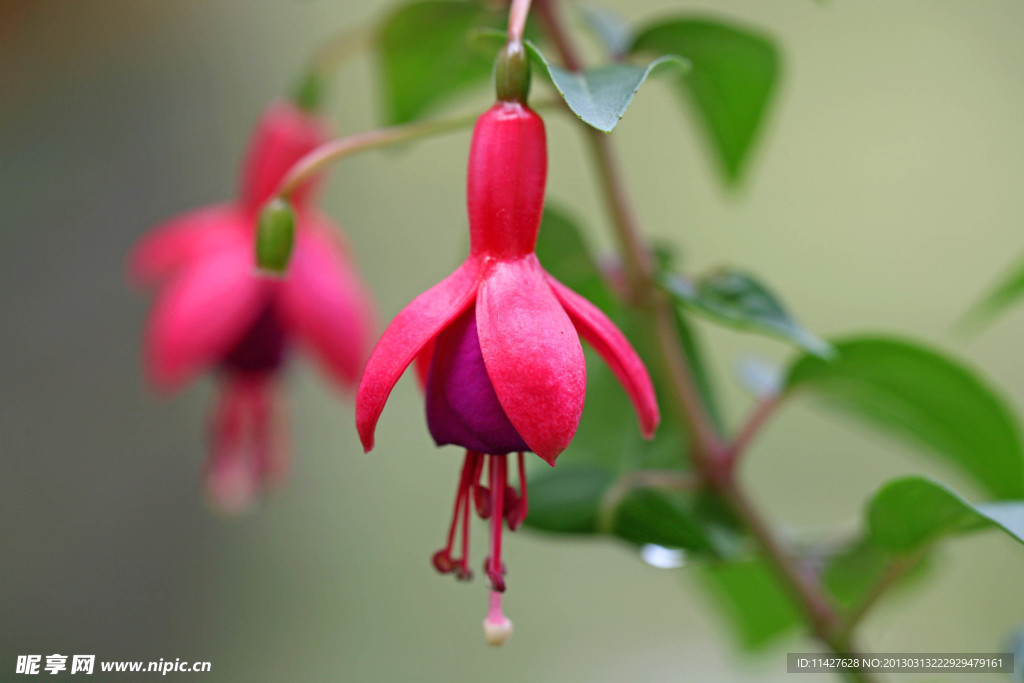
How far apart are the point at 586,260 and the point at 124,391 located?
1520 millimetres

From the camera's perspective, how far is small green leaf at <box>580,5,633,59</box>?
1.71 ft

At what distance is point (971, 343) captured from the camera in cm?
193

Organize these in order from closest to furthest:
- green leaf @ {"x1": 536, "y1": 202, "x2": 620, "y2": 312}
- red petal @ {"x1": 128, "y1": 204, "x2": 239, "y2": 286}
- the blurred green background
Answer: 1. green leaf @ {"x1": 536, "y1": 202, "x2": 620, "y2": 312}
2. red petal @ {"x1": 128, "y1": 204, "x2": 239, "y2": 286}
3. the blurred green background

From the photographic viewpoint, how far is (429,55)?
566 mm

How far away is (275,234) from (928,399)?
1.21 feet

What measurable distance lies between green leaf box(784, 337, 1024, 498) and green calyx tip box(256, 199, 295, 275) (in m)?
0.29

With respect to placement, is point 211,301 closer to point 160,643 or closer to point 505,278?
point 505,278

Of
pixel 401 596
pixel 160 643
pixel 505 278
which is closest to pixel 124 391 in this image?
pixel 160 643

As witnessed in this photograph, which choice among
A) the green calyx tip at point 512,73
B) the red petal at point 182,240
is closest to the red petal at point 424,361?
the green calyx tip at point 512,73

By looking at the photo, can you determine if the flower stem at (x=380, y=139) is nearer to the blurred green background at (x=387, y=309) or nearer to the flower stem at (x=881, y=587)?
the flower stem at (x=881, y=587)

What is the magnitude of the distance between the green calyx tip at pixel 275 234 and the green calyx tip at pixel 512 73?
132 millimetres

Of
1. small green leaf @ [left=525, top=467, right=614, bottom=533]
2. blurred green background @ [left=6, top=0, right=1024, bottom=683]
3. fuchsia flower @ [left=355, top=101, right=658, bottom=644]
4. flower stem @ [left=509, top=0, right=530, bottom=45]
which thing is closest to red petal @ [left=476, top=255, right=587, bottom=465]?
fuchsia flower @ [left=355, top=101, right=658, bottom=644]

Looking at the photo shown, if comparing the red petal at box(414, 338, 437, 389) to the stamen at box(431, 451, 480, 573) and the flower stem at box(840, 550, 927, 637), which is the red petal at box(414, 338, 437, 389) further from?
the flower stem at box(840, 550, 927, 637)

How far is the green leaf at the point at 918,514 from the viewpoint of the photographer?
15.9 inches
